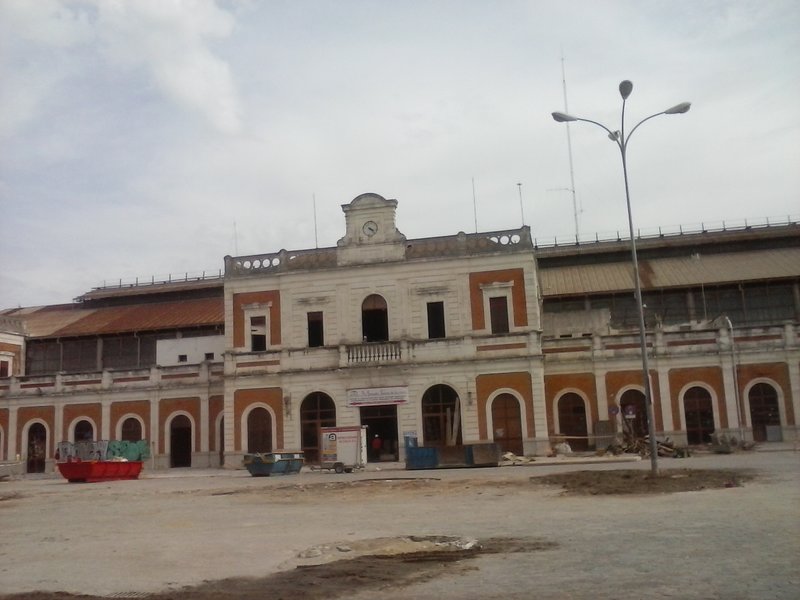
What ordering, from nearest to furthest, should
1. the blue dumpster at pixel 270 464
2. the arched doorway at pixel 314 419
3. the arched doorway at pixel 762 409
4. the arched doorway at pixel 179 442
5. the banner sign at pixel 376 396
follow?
1. the blue dumpster at pixel 270 464
2. the arched doorway at pixel 762 409
3. the banner sign at pixel 376 396
4. the arched doorway at pixel 314 419
5. the arched doorway at pixel 179 442

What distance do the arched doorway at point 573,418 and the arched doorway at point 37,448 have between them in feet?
98.1

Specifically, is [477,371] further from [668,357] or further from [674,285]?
[674,285]

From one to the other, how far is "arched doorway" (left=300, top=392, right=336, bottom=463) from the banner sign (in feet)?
4.32

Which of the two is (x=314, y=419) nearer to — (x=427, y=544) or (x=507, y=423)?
(x=507, y=423)

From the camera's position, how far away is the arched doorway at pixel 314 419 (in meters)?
39.9

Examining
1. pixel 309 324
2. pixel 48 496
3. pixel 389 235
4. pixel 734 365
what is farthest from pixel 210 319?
pixel 734 365

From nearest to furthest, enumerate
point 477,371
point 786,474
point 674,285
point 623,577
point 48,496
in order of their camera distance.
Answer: point 623,577, point 786,474, point 48,496, point 477,371, point 674,285

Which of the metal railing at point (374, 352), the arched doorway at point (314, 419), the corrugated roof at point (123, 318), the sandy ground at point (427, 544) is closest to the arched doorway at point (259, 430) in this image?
the arched doorway at point (314, 419)

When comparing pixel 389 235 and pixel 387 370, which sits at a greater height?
pixel 389 235

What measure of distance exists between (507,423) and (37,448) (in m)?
28.0

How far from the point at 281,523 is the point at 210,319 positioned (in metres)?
36.2

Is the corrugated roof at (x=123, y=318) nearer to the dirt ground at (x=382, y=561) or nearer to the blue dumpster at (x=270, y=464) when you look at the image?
the blue dumpster at (x=270, y=464)

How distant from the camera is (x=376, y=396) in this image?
3909 cm

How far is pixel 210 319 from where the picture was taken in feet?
166
